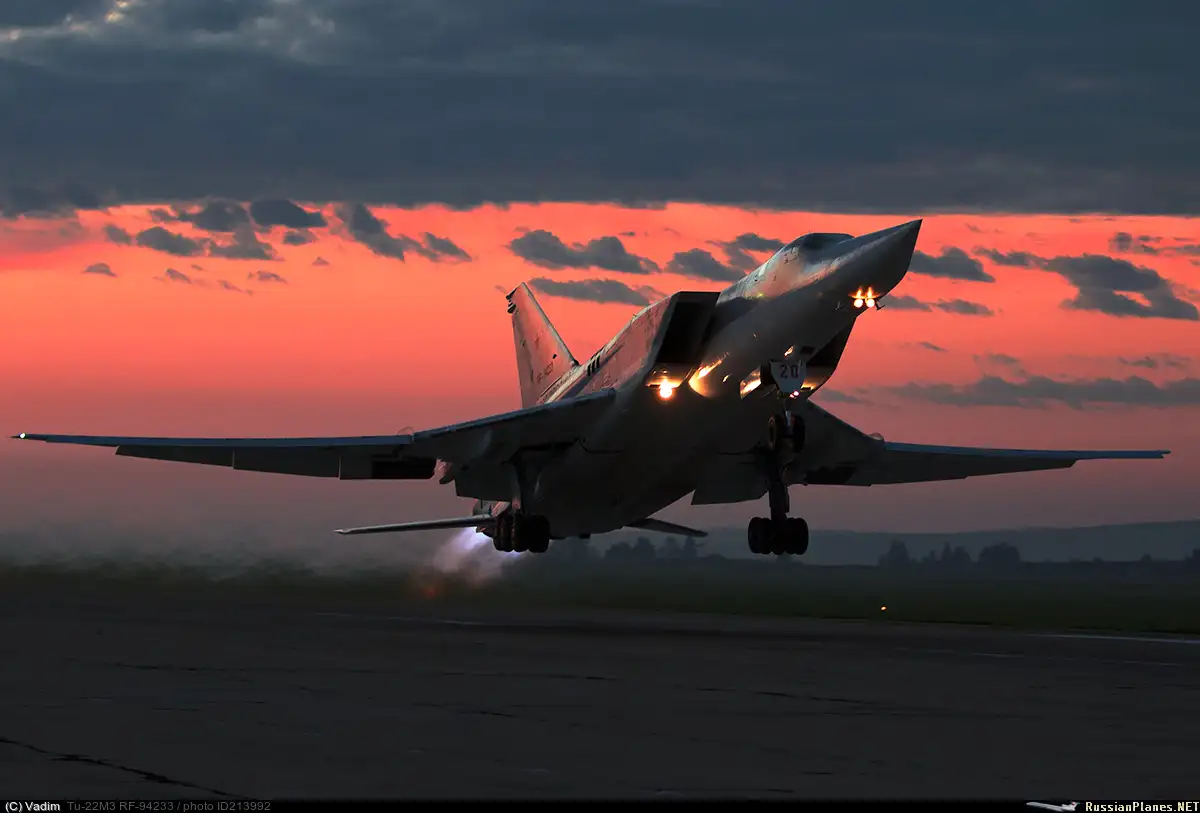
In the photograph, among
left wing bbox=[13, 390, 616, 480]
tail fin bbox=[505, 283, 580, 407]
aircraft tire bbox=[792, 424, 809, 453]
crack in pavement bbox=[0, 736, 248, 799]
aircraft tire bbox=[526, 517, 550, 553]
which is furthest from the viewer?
tail fin bbox=[505, 283, 580, 407]

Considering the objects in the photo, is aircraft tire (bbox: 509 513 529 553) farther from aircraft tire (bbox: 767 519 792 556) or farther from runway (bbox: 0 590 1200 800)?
aircraft tire (bbox: 767 519 792 556)

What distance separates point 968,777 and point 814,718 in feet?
14.1

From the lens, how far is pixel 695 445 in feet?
106

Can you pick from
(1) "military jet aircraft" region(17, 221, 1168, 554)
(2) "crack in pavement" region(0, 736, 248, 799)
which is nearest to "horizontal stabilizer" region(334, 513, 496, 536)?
(1) "military jet aircraft" region(17, 221, 1168, 554)

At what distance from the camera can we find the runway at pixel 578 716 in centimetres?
1290

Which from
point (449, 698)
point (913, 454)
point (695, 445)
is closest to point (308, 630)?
point (695, 445)

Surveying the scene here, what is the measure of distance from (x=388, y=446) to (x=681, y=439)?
26.3 ft

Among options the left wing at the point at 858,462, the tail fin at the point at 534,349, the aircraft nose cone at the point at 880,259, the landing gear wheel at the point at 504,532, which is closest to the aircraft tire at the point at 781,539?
the left wing at the point at 858,462

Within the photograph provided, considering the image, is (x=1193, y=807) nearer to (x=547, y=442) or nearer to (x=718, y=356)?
(x=718, y=356)

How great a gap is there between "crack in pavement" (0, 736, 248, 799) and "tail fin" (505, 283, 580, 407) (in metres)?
28.4

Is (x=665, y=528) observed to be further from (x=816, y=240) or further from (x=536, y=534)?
(x=816, y=240)

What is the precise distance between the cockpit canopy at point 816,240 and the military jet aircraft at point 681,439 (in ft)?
0.11

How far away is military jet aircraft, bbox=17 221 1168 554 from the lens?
93.8ft

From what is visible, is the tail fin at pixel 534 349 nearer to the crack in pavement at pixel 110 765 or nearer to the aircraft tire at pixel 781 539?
the aircraft tire at pixel 781 539
